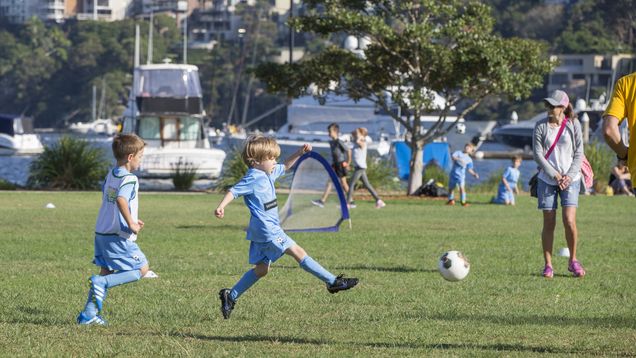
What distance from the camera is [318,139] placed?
7269 centimetres

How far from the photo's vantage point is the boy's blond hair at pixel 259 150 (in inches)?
355

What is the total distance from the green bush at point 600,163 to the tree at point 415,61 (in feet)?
11.0

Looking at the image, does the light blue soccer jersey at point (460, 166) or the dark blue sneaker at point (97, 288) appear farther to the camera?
the light blue soccer jersey at point (460, 166)

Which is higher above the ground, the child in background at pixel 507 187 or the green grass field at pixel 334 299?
the green grass field at pixel 334 299

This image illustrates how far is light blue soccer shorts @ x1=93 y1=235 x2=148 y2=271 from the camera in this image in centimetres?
892

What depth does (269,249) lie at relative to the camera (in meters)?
9.06

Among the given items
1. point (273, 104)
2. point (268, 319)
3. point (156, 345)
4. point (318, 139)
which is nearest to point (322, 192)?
point (268, 319)

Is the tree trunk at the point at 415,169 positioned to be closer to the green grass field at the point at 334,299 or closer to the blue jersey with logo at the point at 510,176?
the blue jersey with logo at the point at 510,176

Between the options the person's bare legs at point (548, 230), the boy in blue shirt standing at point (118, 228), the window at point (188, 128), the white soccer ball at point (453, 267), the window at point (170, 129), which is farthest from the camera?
the window at point (188, 128)

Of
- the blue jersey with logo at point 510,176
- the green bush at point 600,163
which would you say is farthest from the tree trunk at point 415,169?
the green bush at point 600,163

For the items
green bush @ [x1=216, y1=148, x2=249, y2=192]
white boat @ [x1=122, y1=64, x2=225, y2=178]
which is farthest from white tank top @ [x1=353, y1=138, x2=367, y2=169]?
white boat @ [x1=122, y1=64, x2=225, y2=178]

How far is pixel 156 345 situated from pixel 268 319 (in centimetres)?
134

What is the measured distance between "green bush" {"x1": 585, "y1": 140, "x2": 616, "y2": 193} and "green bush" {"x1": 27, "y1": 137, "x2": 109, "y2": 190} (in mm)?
11779

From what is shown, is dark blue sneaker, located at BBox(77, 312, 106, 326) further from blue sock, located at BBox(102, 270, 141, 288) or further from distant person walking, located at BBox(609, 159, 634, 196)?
distant person walking, located at BBox(609, 159, 634, 196)
